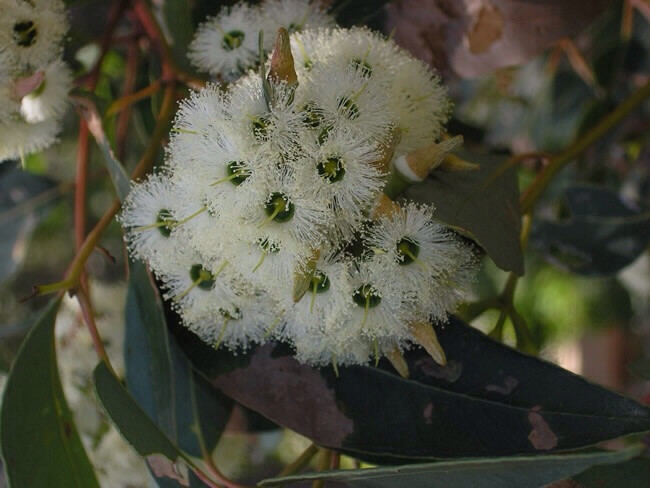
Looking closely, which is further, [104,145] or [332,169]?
[104,145]

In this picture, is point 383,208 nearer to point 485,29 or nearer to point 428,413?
point 428,413

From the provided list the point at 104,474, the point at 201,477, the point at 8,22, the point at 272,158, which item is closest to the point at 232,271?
the point at 272,158

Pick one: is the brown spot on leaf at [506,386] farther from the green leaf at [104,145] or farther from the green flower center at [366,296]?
the green leaf at [104,145]

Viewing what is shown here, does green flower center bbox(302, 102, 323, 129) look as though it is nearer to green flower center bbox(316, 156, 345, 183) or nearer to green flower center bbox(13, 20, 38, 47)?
green flower center bbox(316, 156, 345, 183)

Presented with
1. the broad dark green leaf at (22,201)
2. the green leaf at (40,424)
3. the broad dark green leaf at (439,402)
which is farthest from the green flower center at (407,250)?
the broad dark green leaf at (22,201)

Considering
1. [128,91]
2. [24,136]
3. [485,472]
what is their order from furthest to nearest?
[128,91], [24,136], [485,472]

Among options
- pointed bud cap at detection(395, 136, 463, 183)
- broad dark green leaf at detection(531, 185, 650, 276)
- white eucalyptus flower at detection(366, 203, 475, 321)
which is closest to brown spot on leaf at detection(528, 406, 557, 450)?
white eucalyptus flower at detection(366, 203, 475, 321)

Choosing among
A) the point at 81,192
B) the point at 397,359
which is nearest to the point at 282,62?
the point at 397,359
